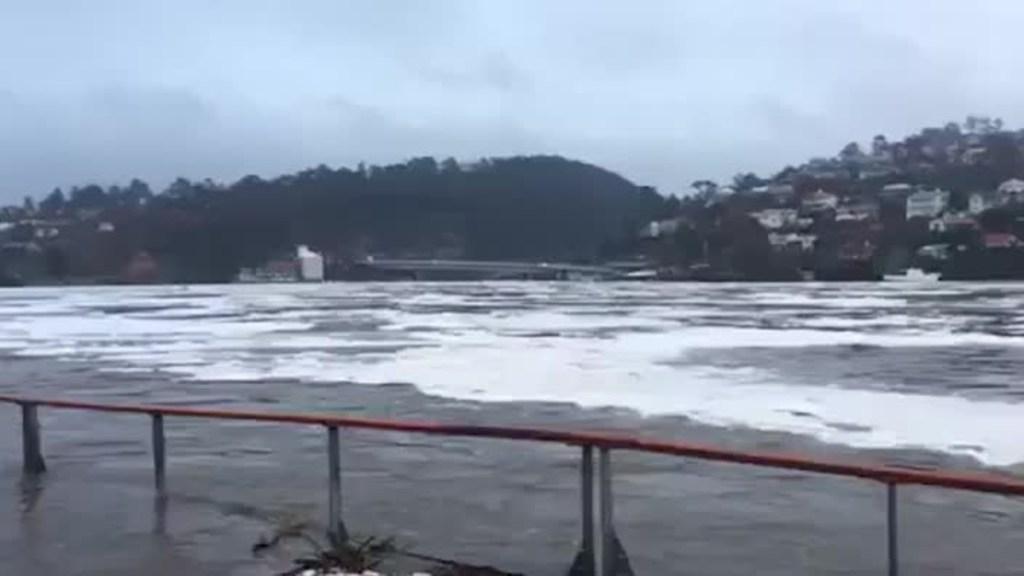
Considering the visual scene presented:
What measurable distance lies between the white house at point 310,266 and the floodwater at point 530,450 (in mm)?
87823

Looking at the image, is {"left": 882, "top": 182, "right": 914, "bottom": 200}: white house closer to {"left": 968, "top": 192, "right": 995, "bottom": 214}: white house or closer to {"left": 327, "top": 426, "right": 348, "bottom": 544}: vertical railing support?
{"left": 968, "top": 192, "right": 995, "bottom": 214}: white house

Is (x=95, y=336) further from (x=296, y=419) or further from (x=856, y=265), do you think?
(x=856, y=265)

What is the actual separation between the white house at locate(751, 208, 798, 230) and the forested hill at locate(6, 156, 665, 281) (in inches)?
475

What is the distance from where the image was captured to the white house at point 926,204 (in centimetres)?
11257

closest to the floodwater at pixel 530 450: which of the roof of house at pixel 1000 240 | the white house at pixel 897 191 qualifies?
the roof of house at pixel 1000 240

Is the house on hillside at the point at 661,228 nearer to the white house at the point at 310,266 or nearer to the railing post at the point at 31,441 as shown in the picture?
the white house at the point at 310,266

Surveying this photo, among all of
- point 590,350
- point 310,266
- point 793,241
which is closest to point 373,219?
point 310,266

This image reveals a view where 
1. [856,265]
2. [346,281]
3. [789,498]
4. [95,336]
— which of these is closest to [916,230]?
[856,265]

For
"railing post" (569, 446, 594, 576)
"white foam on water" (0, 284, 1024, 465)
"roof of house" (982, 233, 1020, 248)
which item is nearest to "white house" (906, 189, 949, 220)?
"roof of house" (982, 233, 1020, 248)

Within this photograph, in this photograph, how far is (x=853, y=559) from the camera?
809cm

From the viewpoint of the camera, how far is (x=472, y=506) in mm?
9805

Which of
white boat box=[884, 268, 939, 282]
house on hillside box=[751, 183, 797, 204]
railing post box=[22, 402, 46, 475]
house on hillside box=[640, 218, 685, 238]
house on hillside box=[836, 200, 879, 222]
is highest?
house on hillside box=[751, 183, 797, 204]

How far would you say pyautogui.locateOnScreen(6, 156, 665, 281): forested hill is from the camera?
12812 centimetres

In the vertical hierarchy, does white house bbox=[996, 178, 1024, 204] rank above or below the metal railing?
above
